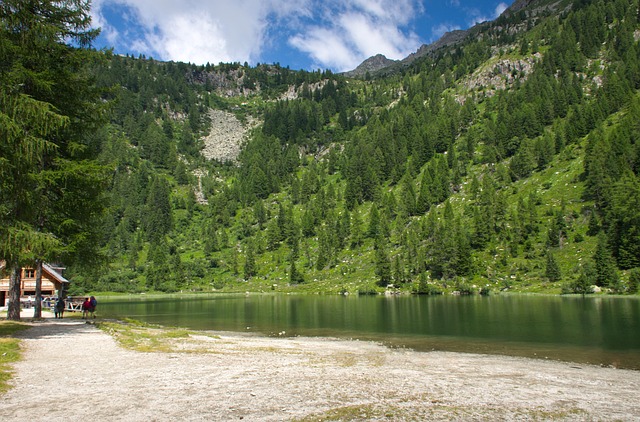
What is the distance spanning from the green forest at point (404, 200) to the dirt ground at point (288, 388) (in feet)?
28.3

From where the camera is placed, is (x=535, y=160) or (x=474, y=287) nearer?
(x=474, y=287)

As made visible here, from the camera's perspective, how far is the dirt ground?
884cm

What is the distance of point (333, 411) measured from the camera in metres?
8.98

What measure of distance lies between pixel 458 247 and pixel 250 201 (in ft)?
360

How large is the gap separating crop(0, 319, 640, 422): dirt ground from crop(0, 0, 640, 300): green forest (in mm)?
8613

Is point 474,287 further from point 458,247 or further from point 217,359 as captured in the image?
point 217,359

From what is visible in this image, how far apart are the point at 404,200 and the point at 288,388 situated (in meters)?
132

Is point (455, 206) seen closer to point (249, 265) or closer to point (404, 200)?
point (404, 200)

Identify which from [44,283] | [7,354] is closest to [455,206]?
[44,283]

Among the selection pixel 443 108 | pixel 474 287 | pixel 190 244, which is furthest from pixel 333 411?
pixel 443 108

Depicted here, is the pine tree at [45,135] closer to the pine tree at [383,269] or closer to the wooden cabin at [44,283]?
the wooden cabin at [44,283]

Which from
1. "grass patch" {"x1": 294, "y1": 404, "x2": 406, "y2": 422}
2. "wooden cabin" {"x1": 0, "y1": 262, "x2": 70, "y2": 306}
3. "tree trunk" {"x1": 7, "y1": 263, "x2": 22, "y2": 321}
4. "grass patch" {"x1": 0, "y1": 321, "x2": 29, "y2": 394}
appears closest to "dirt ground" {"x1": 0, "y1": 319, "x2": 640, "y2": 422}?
"grass patch" {"x1": 294, "y1": 404, "x2": 406, "y2": 422}

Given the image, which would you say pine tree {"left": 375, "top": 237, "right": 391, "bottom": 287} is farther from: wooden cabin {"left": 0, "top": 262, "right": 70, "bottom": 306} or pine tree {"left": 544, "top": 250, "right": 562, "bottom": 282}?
wooden cabin {"left": 0, "top": 262, "right": 70, "bottom": 306}

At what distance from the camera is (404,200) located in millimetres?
140000
